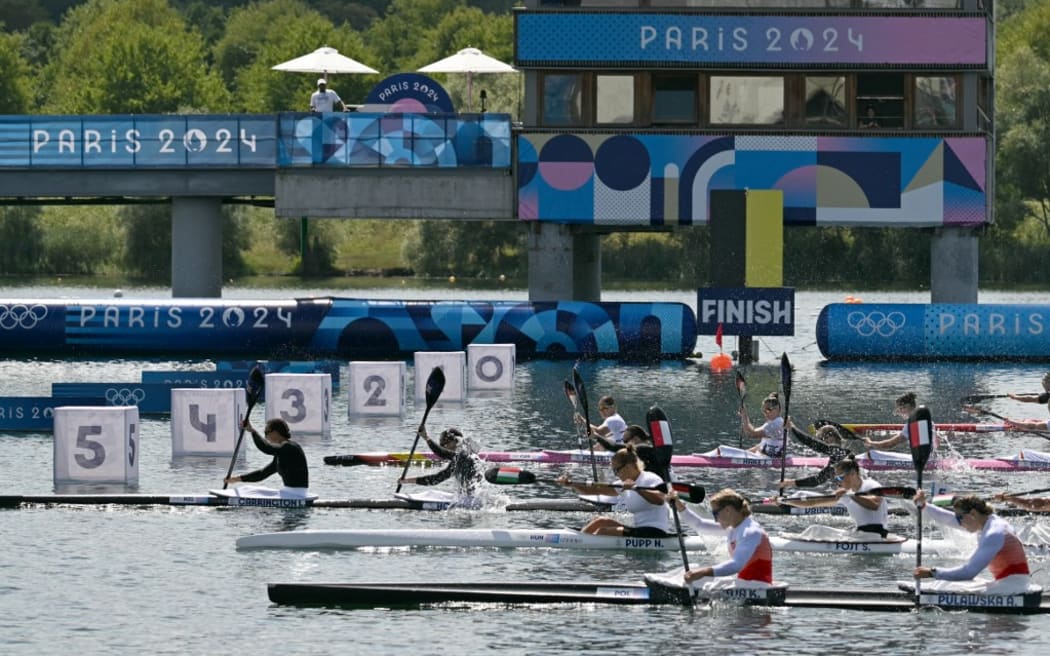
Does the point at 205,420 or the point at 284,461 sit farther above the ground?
the point at 205,420

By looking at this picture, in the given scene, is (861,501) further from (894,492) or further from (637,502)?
(637,502)

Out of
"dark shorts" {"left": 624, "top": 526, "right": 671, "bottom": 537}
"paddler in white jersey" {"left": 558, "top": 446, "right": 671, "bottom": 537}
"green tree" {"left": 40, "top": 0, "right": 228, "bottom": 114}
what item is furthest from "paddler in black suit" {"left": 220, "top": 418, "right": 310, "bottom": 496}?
"green tree" {"left": 40, "top": 0, "right": 228, "bottom": 114}

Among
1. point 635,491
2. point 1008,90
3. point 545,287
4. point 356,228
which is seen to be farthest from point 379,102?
point 356,228

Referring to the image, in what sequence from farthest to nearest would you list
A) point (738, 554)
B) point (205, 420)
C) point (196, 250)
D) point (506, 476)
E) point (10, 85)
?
point (10, 85)
point (196, 250)
point (205, 420)
point (506, 476)
point (738, 554)

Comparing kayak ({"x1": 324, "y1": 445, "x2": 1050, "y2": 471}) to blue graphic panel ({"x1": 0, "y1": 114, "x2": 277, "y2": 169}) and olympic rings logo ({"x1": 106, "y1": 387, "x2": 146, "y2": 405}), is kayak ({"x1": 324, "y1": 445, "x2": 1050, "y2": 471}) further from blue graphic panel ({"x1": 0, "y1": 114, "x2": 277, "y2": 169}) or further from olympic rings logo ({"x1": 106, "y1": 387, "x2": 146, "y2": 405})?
blue graphic panel ({"x1": 0, "y1": 114, "x2": 277, "y2": 169})

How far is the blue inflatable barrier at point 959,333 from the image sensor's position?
57.4 m

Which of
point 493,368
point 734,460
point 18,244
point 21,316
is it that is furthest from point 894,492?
point 18,244

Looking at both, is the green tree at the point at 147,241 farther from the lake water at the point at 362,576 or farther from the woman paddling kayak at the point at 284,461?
the woman paddling kayak at the point at 284,461

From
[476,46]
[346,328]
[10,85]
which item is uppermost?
[476,46]

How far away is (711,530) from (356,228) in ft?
326

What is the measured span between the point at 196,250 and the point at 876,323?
841 inches

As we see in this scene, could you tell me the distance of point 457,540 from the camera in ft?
92.9

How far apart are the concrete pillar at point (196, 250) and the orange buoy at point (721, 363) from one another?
16.5 m

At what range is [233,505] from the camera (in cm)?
3147
